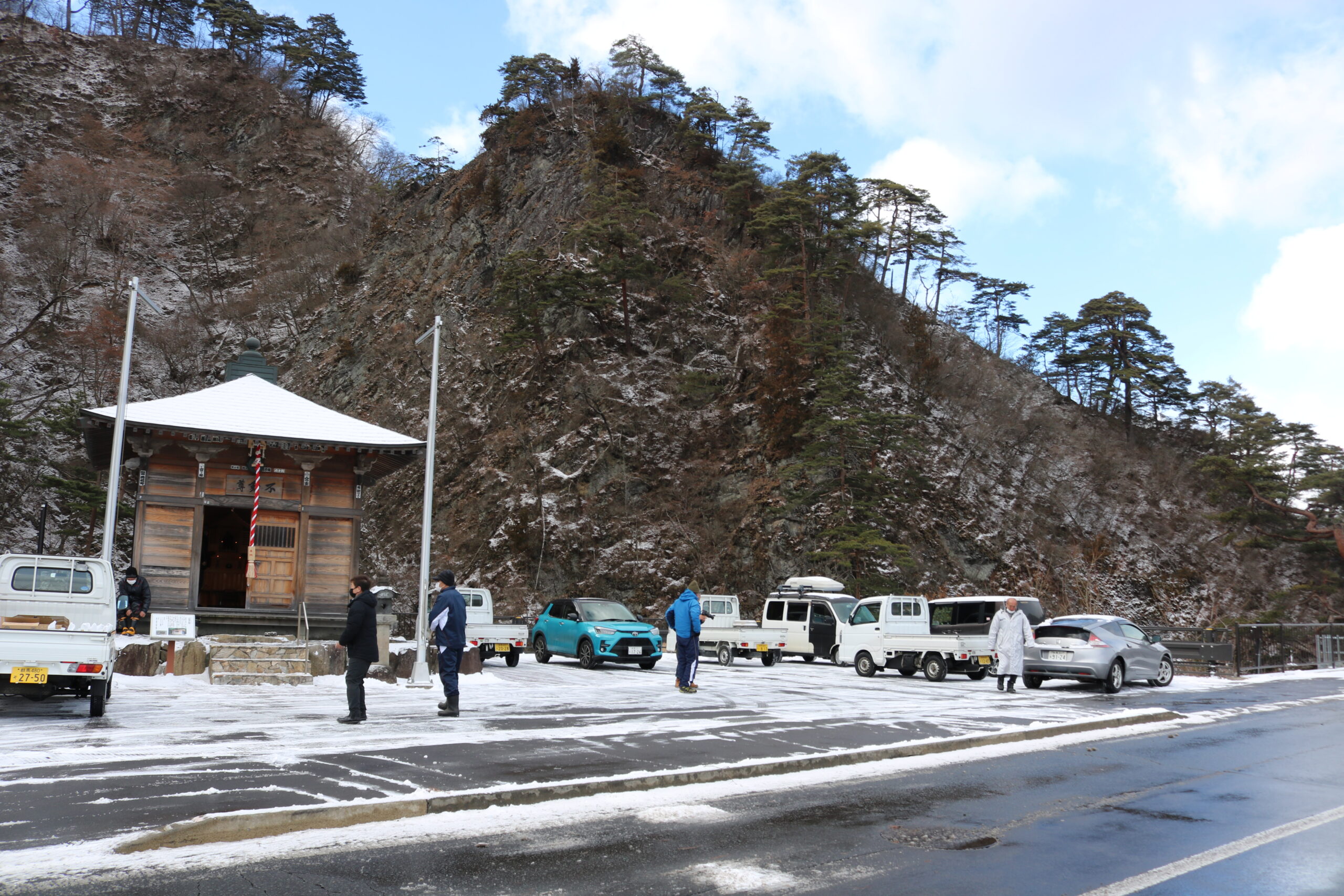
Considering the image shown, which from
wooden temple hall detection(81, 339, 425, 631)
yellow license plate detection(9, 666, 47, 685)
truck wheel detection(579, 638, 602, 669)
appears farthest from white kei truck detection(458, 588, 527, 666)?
yellow license plate detection(9, 666, 47, 685)

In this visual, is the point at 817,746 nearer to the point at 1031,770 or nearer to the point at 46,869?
the point at 1031,770

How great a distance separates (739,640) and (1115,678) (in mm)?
9856

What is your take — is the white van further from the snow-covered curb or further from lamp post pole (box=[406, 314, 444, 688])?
the snow-covered curb

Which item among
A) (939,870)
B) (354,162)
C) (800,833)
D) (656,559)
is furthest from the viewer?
(354,162)

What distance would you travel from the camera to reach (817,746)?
10430mm

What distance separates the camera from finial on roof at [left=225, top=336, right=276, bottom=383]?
1188 inches

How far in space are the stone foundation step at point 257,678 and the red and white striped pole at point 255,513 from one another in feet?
27.2

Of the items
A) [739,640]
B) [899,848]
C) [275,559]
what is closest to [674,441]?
[739,640]

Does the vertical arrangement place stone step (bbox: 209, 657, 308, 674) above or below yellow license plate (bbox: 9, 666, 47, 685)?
below

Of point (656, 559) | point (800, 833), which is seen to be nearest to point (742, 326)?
point (656, 559)

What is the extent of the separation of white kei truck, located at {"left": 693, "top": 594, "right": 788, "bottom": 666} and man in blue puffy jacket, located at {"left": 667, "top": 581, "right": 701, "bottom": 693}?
7518mm

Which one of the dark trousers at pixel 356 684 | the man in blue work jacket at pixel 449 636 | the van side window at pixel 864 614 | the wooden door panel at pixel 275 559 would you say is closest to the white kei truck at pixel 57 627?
the dark trousers at pixel 356 684

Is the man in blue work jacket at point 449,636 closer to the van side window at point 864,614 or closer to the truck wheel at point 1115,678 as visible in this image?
the truck wheel at point 1115,678

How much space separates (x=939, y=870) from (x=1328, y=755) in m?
8.20
